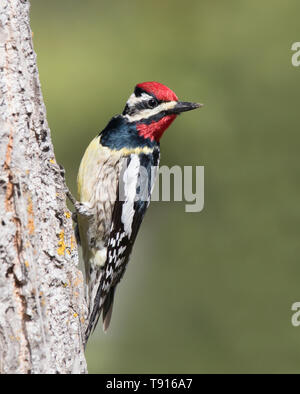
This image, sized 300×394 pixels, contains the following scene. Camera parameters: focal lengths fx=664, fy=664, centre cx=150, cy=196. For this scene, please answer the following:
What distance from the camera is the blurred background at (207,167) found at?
5.56m

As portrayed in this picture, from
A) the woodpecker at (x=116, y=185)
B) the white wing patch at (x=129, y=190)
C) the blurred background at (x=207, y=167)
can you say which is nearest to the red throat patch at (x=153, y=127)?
the woodpecker at (x=116, y=185)

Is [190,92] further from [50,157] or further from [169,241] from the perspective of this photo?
[50,157]

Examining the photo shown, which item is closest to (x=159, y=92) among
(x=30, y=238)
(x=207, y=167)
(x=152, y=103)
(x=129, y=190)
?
(x=152, y=103)

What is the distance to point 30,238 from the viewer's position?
7.38ft

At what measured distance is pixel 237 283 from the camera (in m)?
5.71

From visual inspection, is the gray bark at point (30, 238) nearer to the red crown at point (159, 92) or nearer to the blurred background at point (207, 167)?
the red crown at point (159, 92)

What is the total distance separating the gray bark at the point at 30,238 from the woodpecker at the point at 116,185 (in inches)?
29.8

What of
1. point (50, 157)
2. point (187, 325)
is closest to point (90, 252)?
point (50, 157)

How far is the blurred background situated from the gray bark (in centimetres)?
302

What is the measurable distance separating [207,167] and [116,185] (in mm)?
2595

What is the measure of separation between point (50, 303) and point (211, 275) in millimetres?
3612

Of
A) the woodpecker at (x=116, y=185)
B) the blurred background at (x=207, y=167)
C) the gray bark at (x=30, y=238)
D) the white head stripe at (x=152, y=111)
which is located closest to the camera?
the gray bark at (x=30, y=238)

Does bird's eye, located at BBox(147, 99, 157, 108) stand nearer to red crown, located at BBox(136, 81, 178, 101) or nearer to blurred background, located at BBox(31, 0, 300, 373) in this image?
red crown, located at BBox(136, 81, 178, 101)

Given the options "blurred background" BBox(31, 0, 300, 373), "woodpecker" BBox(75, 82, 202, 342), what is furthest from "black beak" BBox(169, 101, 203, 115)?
"blurred background" BBox(31, 0, 300, 373)
